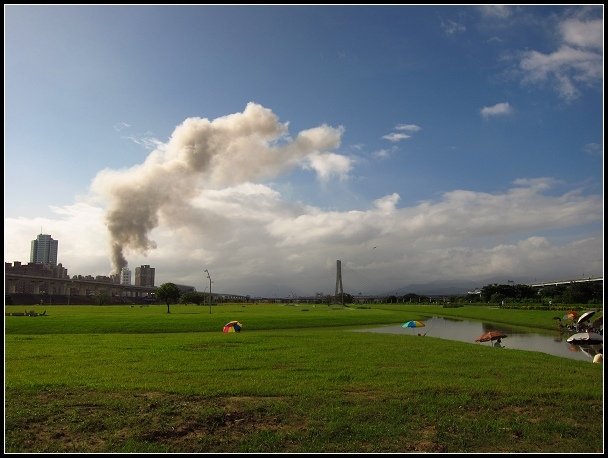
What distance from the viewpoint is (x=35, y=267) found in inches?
7584

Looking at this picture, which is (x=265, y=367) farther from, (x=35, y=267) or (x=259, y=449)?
(x=35, y=267)

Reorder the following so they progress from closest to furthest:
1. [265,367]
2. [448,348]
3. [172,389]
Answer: [172,389], [265,367], [448,348]

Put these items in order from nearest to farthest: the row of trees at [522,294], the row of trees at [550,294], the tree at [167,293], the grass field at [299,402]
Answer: the grass field at [299,402] < the tree at [167,293] < the row of trees at [522,294] < the row of trees at [550,294]

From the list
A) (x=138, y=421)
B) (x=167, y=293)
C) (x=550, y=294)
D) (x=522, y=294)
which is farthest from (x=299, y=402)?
(x=550, y=294)

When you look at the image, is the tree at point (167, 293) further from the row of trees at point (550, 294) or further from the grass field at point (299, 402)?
the row of trees at point (550, 294)

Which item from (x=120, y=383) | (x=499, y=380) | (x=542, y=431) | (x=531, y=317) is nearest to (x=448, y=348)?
(x=499, y=380)

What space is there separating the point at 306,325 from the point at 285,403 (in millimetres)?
44267

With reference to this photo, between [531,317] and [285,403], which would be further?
[531,317]

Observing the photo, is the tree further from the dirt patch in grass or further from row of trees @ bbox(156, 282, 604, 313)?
the dirt patch in grass

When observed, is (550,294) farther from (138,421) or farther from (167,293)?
(138,421)

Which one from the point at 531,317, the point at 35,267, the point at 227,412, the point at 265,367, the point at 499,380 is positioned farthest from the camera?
the point at 35,267

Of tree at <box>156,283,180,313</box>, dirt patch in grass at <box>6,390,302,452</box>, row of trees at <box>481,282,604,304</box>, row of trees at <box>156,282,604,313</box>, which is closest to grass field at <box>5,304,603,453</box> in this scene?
dirt patch in grass at <box>6,390,302,452</box>

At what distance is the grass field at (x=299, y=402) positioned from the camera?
10.8 metres

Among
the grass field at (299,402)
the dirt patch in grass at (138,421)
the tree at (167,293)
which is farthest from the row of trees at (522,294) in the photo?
the dirt patch in grass at (138,421)
